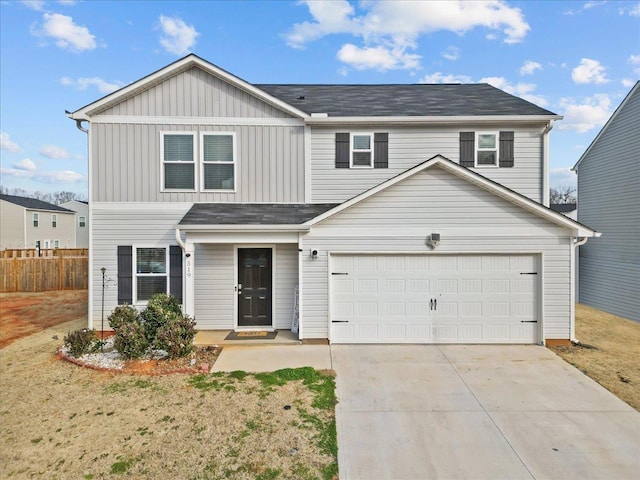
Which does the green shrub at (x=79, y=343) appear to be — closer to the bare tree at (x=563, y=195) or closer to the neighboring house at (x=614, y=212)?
the neighboring house at (x=614, y=212)

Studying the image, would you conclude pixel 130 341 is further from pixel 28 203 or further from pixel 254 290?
pixel 28 203

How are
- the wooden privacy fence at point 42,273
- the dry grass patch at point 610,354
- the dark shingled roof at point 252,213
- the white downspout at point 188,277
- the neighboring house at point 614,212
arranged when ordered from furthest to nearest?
the wooden privacy fence at point 42,273 < the neighboring house at point 614,212 < the dark shingled roof at point 252,213 < the white downspout at point 188,277 < the dry grass patch at point 610,354

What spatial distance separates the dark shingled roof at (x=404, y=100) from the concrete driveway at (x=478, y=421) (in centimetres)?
656

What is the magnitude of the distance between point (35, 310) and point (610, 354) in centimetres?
1684

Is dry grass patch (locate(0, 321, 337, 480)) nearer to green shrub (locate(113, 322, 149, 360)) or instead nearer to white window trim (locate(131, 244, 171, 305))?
green shrub (locate(113, 322, 149, 360))

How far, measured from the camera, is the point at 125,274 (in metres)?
8.92

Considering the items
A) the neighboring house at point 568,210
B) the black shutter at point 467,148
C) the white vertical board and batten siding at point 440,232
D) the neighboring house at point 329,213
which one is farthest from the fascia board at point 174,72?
the neighboring house at point 568,210

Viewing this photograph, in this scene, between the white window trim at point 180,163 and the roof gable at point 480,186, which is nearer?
the roof gable at point 480,186

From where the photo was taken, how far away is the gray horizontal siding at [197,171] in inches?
354

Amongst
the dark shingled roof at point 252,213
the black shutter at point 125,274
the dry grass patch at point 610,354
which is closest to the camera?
the dry grass patch at point 610,354

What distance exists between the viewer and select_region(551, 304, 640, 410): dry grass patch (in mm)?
5953

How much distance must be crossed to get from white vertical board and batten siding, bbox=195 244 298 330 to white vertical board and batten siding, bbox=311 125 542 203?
1.93 m

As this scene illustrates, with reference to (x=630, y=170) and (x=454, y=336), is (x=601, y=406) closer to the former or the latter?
(x=454, y=336)

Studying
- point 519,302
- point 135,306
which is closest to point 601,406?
point 519,302
